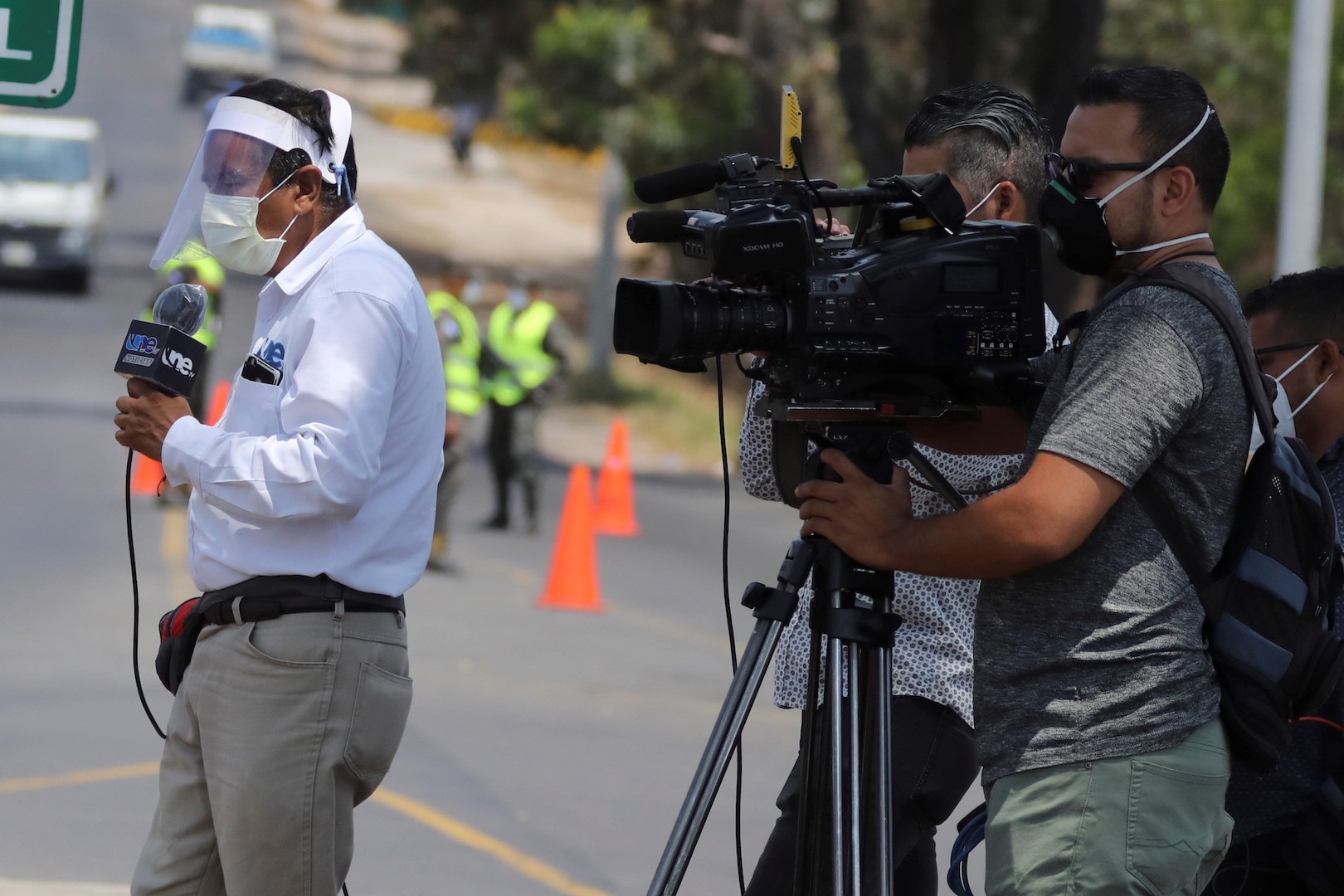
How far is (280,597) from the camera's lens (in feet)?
10.2

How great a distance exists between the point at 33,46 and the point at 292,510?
1431 mm

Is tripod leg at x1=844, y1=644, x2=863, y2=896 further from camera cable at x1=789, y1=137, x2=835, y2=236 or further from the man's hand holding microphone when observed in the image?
the man's hand holding microphone

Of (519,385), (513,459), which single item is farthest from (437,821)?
(519,385)

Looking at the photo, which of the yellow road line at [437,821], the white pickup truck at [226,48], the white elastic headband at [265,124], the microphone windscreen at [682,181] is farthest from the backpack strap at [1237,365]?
the white pickup truck at [226,48]

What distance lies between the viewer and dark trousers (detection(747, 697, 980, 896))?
→ 10.7 ft

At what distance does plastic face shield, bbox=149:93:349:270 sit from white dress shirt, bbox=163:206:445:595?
0.15 metres

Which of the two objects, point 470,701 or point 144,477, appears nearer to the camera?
point 470,701

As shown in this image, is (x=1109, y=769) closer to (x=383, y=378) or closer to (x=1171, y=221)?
(x=1171, y=221)

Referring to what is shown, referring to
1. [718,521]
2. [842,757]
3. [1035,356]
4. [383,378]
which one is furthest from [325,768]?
[718,521]

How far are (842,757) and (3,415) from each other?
15194 mm

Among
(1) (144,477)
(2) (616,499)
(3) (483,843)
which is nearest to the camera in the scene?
(3) (483,843)

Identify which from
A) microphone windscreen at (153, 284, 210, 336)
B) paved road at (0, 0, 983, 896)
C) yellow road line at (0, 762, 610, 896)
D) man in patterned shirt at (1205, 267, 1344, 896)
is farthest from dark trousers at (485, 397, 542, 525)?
microphone windscreen at (153, 284, 210, 336)

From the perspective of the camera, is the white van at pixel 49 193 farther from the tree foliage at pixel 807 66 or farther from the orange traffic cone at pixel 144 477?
the orange traffic cone at pixel 144 477

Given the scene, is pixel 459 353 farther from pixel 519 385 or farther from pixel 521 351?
pixel 521 351
